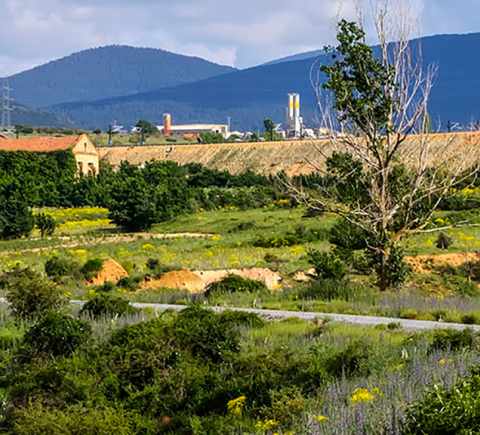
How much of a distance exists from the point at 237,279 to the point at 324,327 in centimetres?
978

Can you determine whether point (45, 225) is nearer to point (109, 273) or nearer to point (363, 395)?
point (109, 273)

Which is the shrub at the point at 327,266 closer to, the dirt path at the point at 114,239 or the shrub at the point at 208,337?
the shrub at the point at 208,337

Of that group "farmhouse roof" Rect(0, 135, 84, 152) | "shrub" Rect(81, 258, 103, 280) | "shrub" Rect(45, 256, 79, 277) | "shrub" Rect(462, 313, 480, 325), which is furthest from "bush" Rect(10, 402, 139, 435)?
"farmhouse roof" Rect(0, 135, 84, 152)

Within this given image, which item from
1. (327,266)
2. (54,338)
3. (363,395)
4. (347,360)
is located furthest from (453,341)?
Answer: (327,266)

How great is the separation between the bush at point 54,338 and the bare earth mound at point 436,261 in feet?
56.7

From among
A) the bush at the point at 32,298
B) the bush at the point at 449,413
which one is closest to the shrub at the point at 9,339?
the bush at the point at 32,298

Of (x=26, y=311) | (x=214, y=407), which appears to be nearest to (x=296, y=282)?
(x=26, y=311)

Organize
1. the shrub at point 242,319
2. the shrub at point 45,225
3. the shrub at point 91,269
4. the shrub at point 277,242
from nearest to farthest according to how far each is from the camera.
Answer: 1. the shrub at point 242,319
2. the shrub at point 91,269
3. the shrub at point 277,242
4. the shrub at point 45,225

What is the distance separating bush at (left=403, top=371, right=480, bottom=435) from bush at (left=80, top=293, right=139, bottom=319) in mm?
10428

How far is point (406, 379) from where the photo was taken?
9078 millimetres

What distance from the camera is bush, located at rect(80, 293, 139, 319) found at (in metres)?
16.5

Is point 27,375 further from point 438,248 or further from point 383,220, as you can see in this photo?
point 438,248

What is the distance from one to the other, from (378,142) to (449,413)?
1481 centimetres

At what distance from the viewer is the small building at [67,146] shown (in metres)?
92.9
